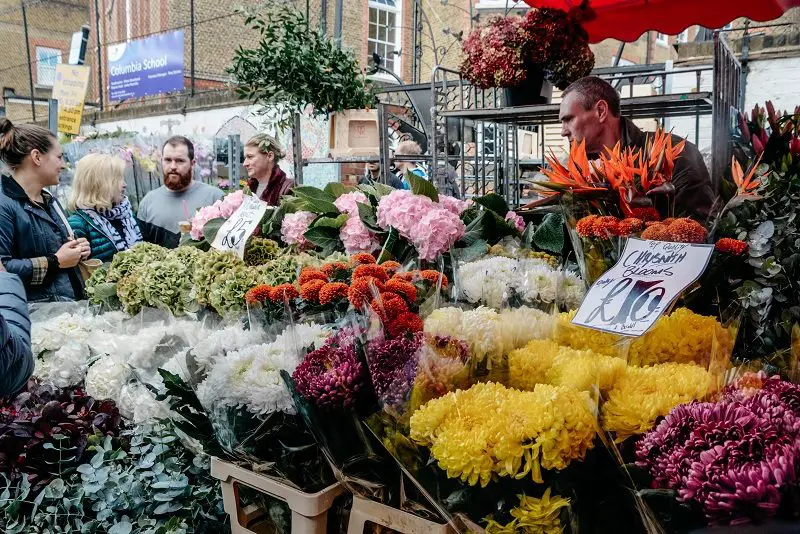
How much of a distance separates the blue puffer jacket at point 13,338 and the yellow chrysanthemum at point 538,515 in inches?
38.1

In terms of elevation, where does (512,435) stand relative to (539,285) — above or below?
below

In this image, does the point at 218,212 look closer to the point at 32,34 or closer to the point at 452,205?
the point at 452,205

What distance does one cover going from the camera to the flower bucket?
2.81 meters

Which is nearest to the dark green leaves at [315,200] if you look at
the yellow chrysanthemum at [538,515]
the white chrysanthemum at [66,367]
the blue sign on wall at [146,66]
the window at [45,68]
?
the white chrysanthemum at [66,367]

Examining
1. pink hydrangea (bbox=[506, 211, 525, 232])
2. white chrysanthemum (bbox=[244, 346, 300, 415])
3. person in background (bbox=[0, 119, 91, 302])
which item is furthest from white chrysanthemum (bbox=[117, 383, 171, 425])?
person in background (bbox=[0, 119, 91, 302])

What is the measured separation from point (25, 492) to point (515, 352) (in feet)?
3.80

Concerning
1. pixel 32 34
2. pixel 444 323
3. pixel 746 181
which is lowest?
pixel 444 323

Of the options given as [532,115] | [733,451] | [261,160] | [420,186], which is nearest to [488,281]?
[420,186]

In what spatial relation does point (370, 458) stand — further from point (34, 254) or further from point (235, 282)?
point (34, 254)

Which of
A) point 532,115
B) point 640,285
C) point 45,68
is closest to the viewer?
point 640,285

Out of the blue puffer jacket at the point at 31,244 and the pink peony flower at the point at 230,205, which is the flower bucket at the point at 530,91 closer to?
the pink peony flower at the point at 230,205

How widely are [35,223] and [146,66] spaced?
985 cm

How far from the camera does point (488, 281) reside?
150 cm

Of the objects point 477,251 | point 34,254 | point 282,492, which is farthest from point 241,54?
point 282,492
